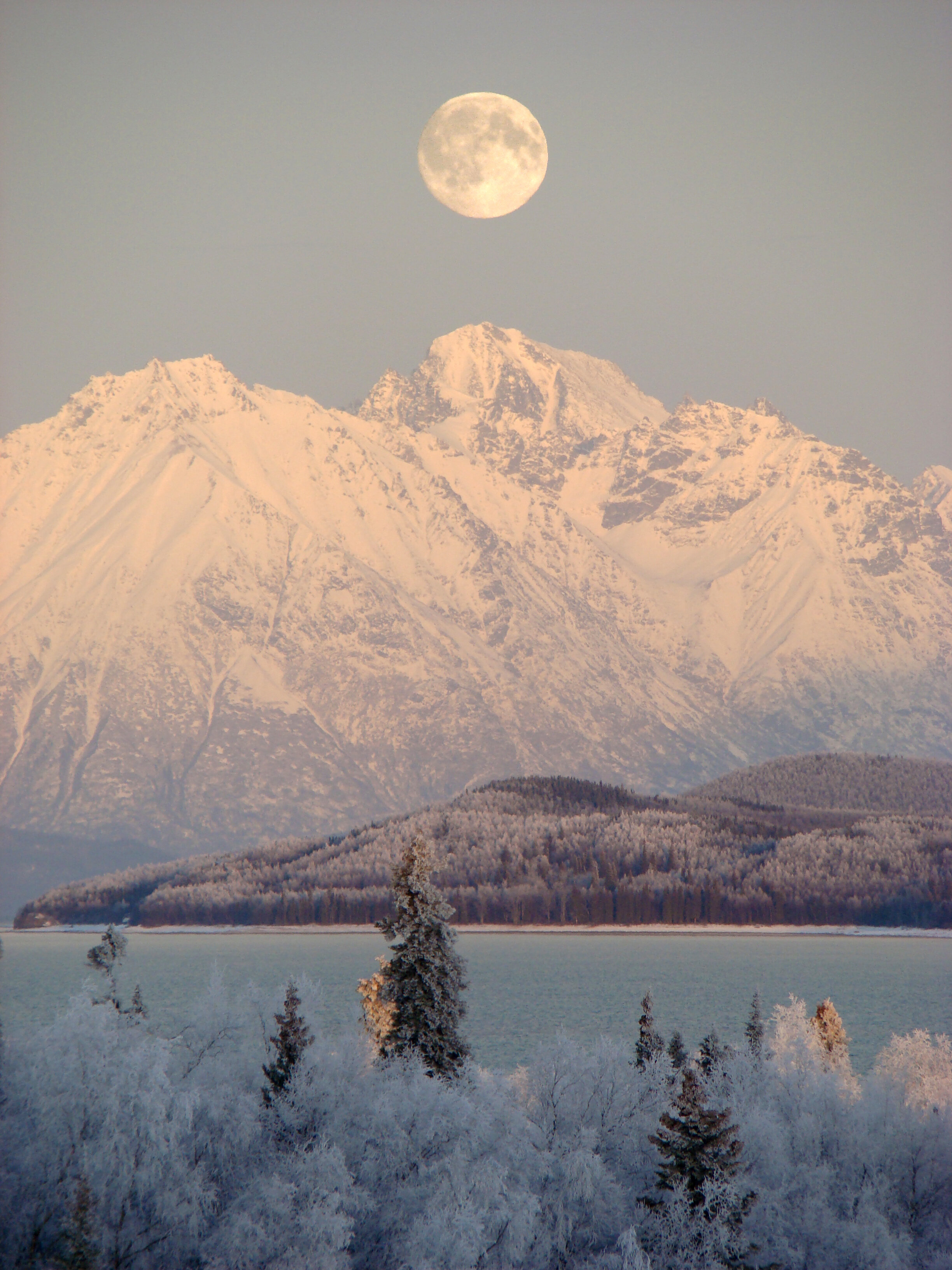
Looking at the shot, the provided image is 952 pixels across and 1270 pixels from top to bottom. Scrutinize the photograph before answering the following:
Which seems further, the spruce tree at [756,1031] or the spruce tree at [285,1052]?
the spruce tree at [756,1031]

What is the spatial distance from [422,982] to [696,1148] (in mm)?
14771

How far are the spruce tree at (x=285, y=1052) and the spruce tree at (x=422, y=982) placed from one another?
458cm

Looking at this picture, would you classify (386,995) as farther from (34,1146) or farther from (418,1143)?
(34,1146)

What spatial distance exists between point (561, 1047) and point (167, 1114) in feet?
60.9

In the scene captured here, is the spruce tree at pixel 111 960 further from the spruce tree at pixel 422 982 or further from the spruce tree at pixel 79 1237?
the spruce tree at pixel 79 1237

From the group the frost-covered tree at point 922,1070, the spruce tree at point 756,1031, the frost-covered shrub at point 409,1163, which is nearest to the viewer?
the frost-covered shrub at point 409,1163

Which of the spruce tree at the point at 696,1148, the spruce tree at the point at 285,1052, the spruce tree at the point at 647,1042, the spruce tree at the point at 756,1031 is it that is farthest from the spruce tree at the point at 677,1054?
the spruce tree at the point at 285,1052

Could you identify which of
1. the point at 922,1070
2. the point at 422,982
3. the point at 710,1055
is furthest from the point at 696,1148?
the point at 922,1070

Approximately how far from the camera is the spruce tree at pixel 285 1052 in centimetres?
5800

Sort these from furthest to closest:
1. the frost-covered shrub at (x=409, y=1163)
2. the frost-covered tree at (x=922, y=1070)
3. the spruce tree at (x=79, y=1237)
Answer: the frost-covered tree at (x=922, y=1070) → the frost-covered shrub at (x=409, y=1163) → the spruce tree at (x=79, y=1237)

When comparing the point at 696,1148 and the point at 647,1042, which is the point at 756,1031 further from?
the point at 696,1148

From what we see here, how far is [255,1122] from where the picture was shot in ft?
181

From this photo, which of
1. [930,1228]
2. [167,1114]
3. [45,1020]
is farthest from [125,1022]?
[45,1020]

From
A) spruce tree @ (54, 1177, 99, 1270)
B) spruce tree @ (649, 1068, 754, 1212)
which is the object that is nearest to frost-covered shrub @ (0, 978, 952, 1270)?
spruce tree @ (54, 1177, 99, 1270)
